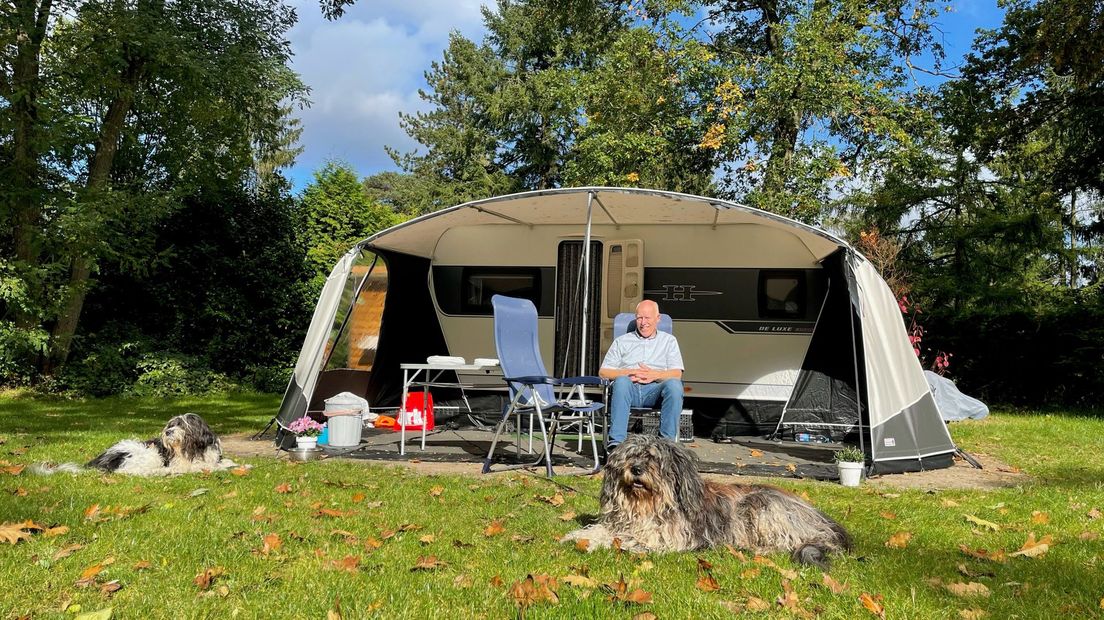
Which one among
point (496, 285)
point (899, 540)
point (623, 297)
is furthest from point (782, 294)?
point (899, 540)

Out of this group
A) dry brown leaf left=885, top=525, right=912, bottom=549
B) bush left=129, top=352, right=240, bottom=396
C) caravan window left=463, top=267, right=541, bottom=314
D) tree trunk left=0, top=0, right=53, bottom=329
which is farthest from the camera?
bush left=129, top=352, right=240, bottom=396

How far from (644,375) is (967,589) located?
3.19m

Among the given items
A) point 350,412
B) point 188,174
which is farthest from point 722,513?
point 188,174

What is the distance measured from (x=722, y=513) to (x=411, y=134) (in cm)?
2288

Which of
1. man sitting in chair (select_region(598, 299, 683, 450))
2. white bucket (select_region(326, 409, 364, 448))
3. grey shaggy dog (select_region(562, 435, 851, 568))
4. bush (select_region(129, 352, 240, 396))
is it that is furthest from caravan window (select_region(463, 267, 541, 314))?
grey shaggy dog (select_region(562, 435, 851, 568))

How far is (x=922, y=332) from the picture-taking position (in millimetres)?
10734

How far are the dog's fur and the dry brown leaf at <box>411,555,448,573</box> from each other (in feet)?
7.97

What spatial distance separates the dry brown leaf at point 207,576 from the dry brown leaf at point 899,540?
99.1 inches

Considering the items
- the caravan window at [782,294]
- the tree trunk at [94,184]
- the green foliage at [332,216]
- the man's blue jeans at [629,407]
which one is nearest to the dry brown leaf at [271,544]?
the man's blue jeans at [629,407]

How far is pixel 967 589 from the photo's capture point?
2.78 metres

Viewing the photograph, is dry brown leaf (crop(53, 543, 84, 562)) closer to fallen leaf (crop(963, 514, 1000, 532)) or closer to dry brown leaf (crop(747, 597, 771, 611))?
dry brown leaf (crop(747, 597, 771, 611))

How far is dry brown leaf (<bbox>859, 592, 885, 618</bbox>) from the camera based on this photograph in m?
2.51

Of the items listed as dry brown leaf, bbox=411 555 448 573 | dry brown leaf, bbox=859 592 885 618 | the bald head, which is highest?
the bald head

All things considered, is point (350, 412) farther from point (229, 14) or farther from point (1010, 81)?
point (1010, 81)
